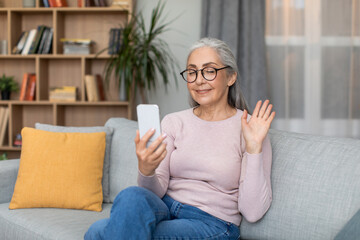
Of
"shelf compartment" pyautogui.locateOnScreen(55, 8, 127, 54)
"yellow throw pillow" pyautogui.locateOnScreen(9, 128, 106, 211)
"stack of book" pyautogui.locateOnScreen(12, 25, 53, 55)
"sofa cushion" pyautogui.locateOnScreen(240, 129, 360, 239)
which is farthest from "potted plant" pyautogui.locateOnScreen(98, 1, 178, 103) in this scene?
"sofa cushion" pyautogui.locateOnScreen(240, 129, 360, 239)

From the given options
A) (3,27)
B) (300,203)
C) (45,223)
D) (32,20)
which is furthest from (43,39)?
(300,203)

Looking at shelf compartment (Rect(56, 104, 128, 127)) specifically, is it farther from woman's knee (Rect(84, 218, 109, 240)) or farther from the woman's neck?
woman's knee (Rect(84, 218, 109, 240))

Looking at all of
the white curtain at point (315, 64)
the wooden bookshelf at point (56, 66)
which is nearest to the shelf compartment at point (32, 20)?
the wooden bookshelf at point (56, 66)

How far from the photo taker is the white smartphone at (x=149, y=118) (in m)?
1.35

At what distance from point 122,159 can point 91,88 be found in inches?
68.8

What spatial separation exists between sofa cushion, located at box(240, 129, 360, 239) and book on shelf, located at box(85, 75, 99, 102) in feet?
7.76

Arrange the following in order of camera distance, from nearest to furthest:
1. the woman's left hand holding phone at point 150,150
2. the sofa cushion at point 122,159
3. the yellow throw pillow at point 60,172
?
the woman's left hand holding phone at point 150,150 → the yellow throw pillow at point 60,172 → the sofa cushion at point 122,159

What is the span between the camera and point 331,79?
3.73m

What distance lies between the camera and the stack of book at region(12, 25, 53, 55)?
12.4 feet

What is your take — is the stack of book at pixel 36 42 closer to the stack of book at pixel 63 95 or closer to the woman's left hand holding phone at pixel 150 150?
the stack of book at pixel 63 95

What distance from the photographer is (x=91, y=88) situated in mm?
3738

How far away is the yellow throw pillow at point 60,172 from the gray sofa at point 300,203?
7 cm

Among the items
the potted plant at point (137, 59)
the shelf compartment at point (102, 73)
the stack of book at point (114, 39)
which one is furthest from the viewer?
the shelf compartment at point (102, 73)

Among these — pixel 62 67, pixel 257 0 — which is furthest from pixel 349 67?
pixel 62 67
